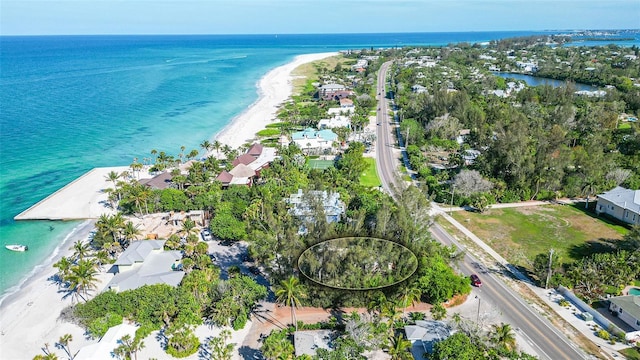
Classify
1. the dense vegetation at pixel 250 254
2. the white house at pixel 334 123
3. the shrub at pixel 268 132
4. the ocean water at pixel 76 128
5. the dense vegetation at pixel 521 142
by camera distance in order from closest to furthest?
the dense vegetation at pixel 250 254
the ocean water at pixel 76 128
the dense vegetation at pixel 521 142
the shrub at pixel 268 132
the white house at pixel 334 123

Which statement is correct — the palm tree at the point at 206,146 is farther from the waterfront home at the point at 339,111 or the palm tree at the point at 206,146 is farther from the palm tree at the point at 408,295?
the palm tree at the point at 408,295

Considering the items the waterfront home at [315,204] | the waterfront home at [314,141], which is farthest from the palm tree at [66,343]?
the waterfront home at [314,141]

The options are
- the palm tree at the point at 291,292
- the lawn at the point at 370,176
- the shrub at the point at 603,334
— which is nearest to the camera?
the shrub at the point at 603,334

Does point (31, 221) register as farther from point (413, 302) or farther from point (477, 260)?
point (477, 260)

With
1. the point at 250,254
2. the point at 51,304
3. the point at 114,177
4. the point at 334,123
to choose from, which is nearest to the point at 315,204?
the point at 250,254

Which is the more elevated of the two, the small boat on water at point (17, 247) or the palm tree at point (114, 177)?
the palm tree at point (114, 177)


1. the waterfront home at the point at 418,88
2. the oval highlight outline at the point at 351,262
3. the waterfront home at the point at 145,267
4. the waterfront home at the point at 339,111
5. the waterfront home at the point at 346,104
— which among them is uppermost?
the waterfront home at the point at 418,88

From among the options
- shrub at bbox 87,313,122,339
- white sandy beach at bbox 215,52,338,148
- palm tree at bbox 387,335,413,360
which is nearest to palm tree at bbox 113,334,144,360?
shrub at bbox 87,313,122,339
